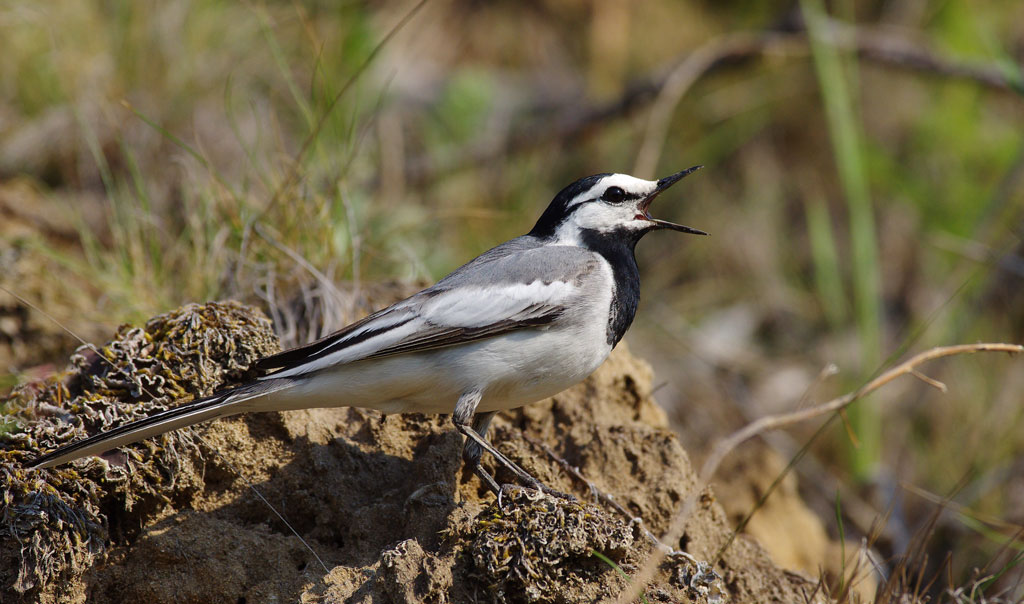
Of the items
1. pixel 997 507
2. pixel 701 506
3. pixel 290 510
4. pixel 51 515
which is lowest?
pixel 997 507

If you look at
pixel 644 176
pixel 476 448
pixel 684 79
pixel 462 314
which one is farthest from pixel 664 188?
pixel 684 79

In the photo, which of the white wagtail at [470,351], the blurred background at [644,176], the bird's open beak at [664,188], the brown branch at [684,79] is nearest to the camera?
the white wagtail at [470,351]

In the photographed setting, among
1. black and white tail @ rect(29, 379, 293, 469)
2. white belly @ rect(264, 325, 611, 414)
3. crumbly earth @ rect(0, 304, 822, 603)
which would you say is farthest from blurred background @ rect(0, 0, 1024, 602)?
black and white tail @ rect(29, 379, 293, 469)

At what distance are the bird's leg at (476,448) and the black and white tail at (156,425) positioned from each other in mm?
749

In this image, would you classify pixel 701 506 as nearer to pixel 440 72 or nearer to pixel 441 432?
pixel 441 432

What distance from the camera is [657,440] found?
3.99 meters

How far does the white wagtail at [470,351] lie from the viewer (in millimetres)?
3525

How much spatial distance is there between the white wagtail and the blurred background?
0.98m

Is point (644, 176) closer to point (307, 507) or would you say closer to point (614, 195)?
point (614, 195)

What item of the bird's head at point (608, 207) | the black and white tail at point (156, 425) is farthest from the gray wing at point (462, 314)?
the bird's head at point (608, 207)

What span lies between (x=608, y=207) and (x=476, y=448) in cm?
136

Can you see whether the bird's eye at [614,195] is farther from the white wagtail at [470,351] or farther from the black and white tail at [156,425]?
the black and white tail at [156,425]

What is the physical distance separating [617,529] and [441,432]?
1002 mm

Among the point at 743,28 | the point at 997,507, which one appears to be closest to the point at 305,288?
the point at 997,507
